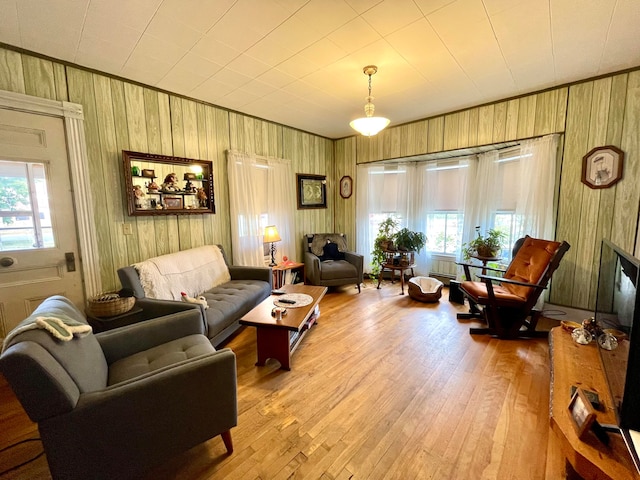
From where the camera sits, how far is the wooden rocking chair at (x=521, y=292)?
255 cm

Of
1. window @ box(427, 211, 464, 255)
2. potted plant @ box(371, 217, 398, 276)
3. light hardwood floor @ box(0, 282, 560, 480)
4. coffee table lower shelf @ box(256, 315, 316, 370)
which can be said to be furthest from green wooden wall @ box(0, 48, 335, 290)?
window @ box(427, 211, 464, 255)

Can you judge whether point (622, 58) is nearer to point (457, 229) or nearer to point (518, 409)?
point (457, 229)

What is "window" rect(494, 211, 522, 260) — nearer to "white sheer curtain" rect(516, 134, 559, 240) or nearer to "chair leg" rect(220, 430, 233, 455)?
"white sheer curtain" rect(516, 134, 559, 240)

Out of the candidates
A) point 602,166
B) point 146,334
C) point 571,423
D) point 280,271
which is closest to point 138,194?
point 146,334

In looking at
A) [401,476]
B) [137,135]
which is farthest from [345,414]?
[137,135]

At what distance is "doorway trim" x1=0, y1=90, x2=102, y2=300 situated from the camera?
90.1 inches

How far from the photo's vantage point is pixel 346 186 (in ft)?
16.4

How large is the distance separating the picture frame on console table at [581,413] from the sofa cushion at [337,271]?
2.91m

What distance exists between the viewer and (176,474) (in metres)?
1.36

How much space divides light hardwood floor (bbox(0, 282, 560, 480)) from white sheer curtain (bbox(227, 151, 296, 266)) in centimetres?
141

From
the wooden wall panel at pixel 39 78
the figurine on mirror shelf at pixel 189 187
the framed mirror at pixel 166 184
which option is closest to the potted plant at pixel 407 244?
the framed mirror at pixel 166 184

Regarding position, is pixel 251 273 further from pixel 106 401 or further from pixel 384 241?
pixel 106 401

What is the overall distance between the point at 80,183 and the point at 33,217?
0.44m

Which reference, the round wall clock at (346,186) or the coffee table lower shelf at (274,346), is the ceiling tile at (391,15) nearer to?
the coffee table lower shelf at (274,346)
